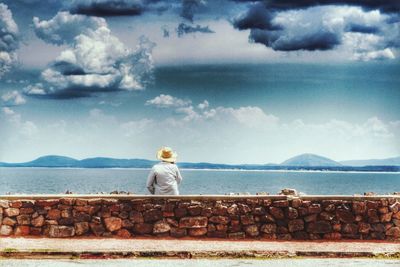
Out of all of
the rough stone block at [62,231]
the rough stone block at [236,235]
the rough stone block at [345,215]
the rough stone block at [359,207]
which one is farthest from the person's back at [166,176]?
the rough stone block at [359,207]

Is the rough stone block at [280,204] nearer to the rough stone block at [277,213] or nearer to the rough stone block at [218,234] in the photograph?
the rough stone block at [277,213]

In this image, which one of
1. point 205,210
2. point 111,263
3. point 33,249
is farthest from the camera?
point 205,210

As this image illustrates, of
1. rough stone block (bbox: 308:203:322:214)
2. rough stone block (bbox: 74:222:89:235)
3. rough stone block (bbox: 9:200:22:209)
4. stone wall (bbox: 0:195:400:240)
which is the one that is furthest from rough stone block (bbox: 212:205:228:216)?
rough stone block (bbox: 9:200:22:209)

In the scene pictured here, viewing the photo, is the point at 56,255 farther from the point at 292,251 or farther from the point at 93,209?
the point at 292,251

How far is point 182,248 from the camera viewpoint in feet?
36.8

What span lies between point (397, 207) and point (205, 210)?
341cm

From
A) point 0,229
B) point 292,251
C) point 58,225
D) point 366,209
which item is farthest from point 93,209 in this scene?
point 366,209

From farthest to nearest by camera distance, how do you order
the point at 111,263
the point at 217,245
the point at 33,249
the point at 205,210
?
the point at 205,210, the point at 217,245, the point at 33,249, the point at 111,263

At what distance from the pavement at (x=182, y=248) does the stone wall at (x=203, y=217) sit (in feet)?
0.92

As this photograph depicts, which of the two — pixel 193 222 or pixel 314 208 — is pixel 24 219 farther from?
pixel 314 208

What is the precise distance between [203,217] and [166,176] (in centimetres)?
102

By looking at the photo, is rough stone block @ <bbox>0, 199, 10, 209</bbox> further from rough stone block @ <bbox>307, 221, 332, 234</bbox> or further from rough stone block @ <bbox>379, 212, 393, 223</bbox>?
rough stone block @ <bbox>379, 212, 393, 223</bbox>

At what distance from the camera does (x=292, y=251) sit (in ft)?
36.4

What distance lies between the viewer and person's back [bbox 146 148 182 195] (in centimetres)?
1282
